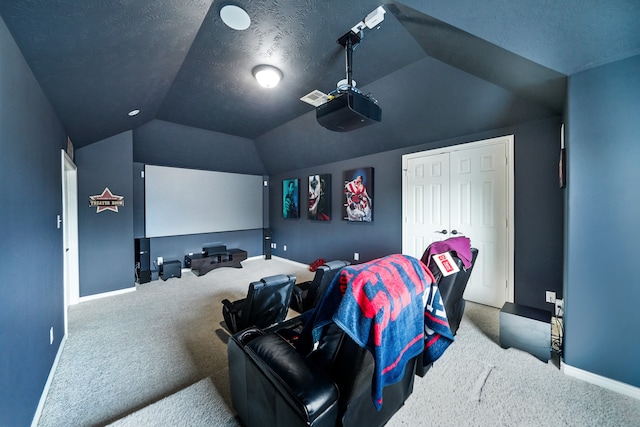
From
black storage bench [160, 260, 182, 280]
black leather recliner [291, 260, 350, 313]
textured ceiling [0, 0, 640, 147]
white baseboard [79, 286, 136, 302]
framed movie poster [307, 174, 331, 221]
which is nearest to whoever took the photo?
textured ceiling [0, 0, 640, 147]

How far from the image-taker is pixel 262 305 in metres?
2.38

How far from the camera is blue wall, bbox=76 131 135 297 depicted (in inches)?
144

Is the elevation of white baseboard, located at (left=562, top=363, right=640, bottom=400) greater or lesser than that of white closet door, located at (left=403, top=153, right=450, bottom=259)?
lesser

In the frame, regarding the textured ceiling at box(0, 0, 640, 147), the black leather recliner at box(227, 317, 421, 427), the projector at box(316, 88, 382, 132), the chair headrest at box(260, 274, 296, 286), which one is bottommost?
the black leather recliner at box(227, 317, 421, 427)

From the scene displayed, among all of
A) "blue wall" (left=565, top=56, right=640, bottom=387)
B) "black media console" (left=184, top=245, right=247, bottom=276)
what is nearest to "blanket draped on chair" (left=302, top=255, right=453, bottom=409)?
"blue wall" (left=565, top=56, right=640, bottom=387)

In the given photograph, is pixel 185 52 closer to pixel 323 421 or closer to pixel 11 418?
pixel 11 418

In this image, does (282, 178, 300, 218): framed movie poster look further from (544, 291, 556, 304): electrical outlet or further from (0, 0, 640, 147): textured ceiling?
(544, 291, 556, 304): electrical outlet

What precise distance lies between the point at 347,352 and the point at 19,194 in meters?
2.13

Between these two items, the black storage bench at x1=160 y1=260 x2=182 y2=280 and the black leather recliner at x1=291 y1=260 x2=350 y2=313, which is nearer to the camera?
the black leather recliner at x1=291 y1=260 x2=350 y2=313

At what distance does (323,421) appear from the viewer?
37.4 inches

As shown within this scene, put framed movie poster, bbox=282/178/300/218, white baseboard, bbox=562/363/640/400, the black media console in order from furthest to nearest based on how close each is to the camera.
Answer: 1. framed movie poster, bbox=282/178/300/218
2. the black media console
3. white baseboard, bbox=562/363/640/400

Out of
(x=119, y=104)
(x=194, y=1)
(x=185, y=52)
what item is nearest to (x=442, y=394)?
(x=194, y=1)

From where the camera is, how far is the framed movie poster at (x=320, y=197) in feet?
17.0

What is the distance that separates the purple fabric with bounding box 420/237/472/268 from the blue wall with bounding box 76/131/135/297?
4602 millimetres
